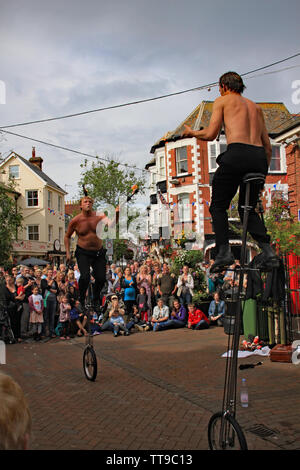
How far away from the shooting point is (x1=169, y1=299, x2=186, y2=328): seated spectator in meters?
12.9

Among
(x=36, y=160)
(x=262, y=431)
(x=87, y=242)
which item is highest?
(x=36, y=160)

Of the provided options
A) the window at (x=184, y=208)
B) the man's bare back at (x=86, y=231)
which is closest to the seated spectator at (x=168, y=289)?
the man's bare back at (x=86, y=231)

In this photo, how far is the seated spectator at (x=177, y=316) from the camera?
12853 mm

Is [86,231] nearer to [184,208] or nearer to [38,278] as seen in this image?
[38,278]

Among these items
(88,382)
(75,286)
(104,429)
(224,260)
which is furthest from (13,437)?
(75,286)

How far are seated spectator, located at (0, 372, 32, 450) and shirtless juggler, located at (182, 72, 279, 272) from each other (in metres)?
2.21

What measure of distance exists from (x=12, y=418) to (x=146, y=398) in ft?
15.2

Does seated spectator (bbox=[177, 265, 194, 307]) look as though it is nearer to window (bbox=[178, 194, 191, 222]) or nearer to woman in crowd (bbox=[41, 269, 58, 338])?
woman in crowd (bbox=[41, 269, 58, 338])

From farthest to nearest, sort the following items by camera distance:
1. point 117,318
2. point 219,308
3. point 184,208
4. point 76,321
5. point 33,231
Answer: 1. point 33,231
2. point 184,208
3. point 219,308
4. point 117,318
5. point 76,321

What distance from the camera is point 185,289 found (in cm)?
1338

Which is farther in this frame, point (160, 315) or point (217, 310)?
point (160, 315)

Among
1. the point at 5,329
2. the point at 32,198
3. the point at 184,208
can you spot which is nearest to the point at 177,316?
the point at 5,329

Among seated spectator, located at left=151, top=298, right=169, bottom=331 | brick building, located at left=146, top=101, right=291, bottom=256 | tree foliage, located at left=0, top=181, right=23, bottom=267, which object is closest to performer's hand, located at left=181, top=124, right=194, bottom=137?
seated spectator, located at left=151, top=298, right=169, bottom=331

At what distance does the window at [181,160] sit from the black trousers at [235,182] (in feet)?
82.0
